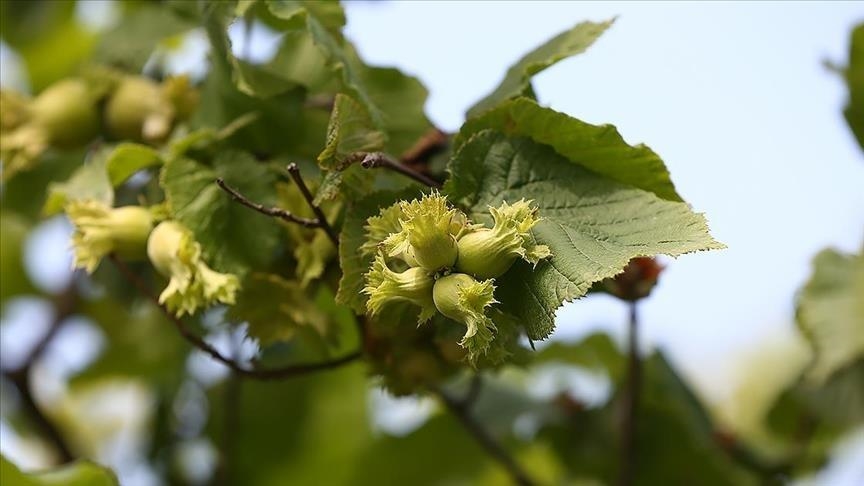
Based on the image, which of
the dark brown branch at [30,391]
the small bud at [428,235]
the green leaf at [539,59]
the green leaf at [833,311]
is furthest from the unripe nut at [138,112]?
the green leaf at [833,311]

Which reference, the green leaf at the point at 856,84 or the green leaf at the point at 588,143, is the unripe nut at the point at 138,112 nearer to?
the green leaf at the point at 588,143

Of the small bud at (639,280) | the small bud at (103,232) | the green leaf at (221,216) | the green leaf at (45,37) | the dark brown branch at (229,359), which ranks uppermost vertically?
the small bud at (639,280)

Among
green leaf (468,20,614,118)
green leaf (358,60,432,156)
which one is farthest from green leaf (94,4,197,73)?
green leaf (468,20,614,118)

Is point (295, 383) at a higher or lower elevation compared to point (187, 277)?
lower

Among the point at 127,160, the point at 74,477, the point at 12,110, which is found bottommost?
the point at 74,477

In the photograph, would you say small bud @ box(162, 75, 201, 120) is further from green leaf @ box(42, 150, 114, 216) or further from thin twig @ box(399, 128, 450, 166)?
thin twig @ box(399, 128, 450, 166)

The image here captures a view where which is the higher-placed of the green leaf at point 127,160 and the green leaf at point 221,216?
the green leaf at point 221,216

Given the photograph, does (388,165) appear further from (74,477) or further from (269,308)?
(74,477)

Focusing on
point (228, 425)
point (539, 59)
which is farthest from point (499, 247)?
point (228, 425)
